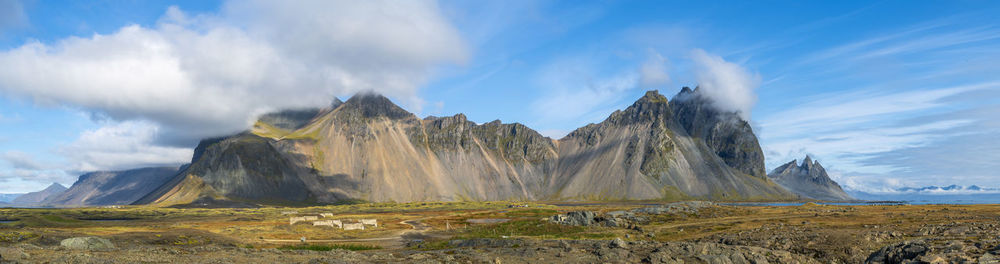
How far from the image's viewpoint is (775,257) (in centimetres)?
3409

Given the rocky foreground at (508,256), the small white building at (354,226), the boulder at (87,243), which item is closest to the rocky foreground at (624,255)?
the rocky foreground at (508,256)

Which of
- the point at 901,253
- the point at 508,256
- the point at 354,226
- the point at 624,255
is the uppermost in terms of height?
the point at 901,253

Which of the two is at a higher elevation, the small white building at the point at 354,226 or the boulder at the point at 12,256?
the boulder at the point at 12,256

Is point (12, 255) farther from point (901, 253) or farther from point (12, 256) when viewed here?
point (901, 253)

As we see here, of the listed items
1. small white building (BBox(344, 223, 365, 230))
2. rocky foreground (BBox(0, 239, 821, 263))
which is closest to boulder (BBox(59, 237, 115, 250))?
rocky foreground (BBox(0, 239, 821, 263))

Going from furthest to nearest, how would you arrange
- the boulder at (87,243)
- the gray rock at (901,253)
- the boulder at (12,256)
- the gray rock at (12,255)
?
1. the boulder at (87,243)
2. the gray rock at (901,253)
3. the gray rock at (12,255)
4. the boulder at (12,256)

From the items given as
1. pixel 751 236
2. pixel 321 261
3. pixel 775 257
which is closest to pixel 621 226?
pixel 751 236

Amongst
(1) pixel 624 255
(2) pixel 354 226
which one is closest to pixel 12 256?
(1) pixel 624 255

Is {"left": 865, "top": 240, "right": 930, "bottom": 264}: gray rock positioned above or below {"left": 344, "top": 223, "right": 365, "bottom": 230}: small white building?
above

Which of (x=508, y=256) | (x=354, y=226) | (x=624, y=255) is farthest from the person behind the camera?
(x=354, y=226)

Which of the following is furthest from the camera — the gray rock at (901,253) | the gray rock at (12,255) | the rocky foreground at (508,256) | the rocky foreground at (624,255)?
the rocky foreground at (508,256)

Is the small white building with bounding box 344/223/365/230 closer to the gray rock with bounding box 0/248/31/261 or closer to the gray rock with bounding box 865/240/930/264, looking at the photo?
the gray rock with bounding box 0/248/31/261

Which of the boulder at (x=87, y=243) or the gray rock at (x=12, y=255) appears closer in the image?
the gray rock at (x=12, y=255)

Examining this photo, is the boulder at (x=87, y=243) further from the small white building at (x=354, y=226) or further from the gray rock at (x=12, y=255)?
the small white building at (x=354, y=226)
